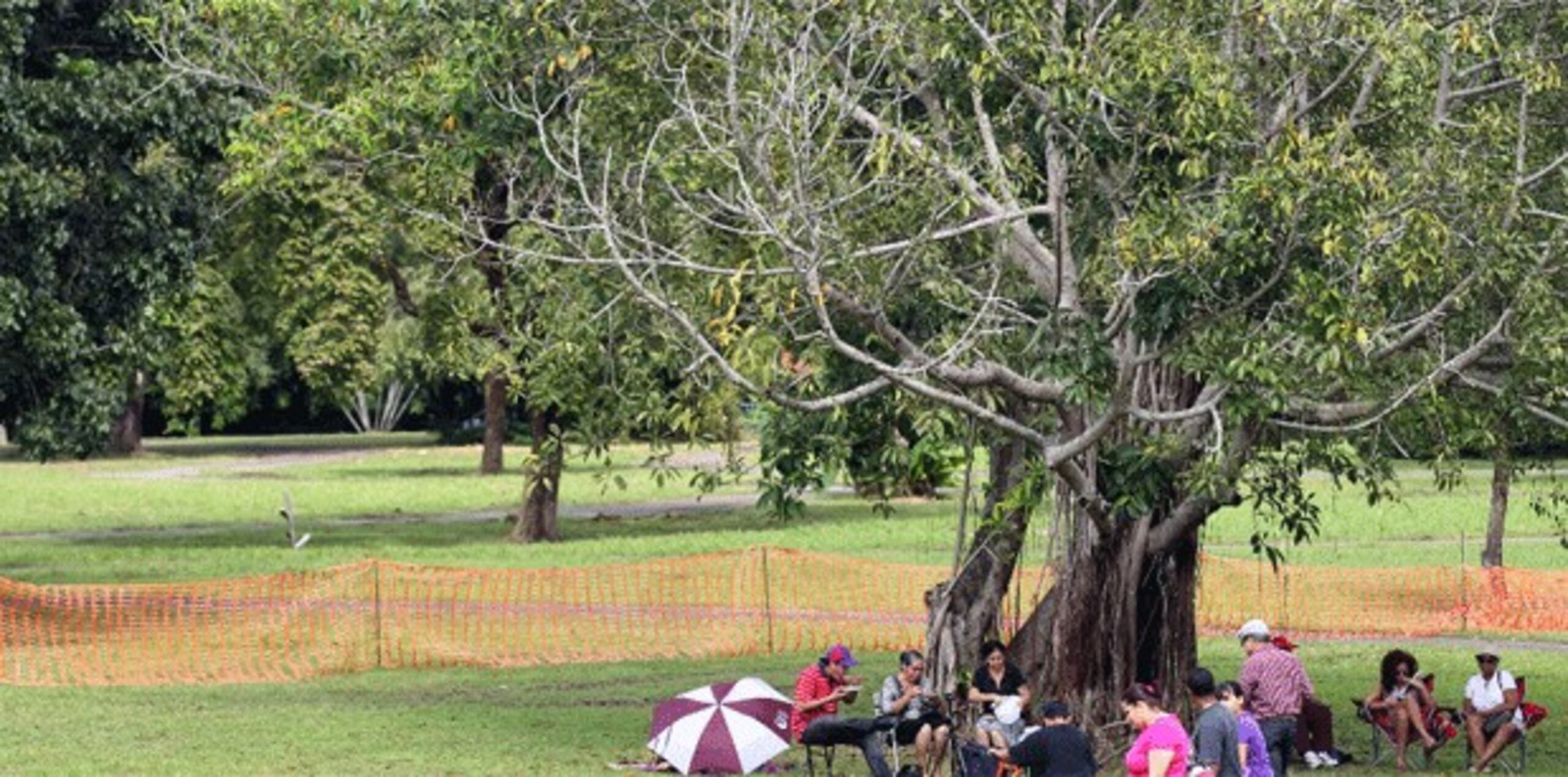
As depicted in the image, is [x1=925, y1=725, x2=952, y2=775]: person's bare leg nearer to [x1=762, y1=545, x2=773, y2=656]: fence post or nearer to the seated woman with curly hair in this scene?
the seated woman with curly hair

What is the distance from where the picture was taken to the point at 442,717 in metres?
24.2

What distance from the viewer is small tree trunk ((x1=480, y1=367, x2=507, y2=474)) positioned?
55.4 m

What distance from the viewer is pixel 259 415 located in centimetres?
10150

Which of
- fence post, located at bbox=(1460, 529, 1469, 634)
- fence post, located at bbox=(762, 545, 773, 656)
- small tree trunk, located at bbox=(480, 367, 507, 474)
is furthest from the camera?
small tree trunk, located at bbox=(480, 367, 507, 474)

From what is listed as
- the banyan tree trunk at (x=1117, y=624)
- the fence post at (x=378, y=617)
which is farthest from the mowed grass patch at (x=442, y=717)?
the banyan tree trunk at (x=1117, y=624)

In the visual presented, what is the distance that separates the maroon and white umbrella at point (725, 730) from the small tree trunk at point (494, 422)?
2717 centimetres

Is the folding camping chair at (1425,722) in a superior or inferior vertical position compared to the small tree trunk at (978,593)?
inferior

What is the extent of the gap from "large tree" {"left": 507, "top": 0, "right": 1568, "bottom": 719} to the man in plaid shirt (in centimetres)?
105

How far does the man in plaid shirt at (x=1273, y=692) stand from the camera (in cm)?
1945

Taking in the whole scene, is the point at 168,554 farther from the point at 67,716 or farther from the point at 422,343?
Answer: the point at 67,716

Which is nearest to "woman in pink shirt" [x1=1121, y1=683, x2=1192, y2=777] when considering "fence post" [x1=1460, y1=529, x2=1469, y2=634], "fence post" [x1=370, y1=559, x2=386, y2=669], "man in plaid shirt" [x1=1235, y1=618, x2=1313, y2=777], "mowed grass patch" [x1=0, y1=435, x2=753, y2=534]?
"man in plaid shirt" [x1=1235, y1=618, x2=1313, y2=777]

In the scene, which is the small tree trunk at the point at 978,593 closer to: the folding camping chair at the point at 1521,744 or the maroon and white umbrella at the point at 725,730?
the maroon and white umbrella at the point at 725,730

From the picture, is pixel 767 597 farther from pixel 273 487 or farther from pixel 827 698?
pixel 273 487

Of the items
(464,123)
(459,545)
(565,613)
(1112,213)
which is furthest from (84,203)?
(1112,213)
